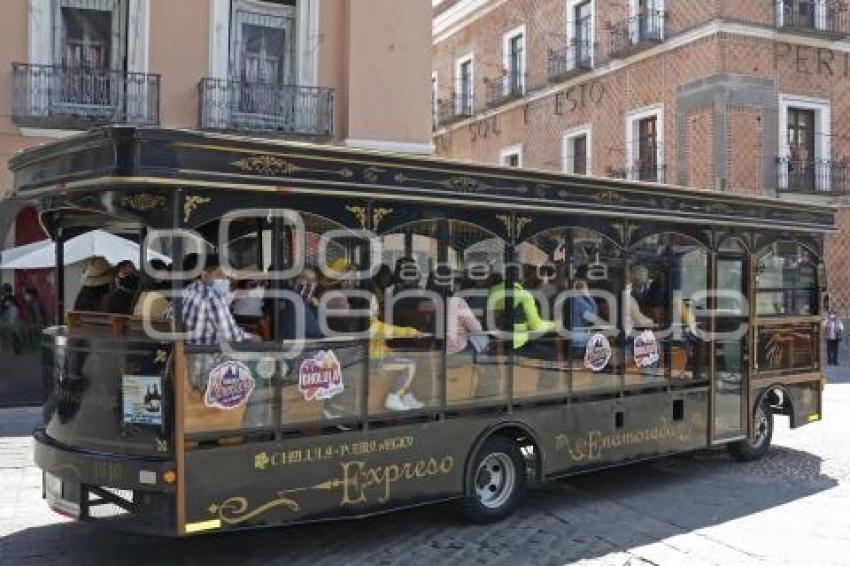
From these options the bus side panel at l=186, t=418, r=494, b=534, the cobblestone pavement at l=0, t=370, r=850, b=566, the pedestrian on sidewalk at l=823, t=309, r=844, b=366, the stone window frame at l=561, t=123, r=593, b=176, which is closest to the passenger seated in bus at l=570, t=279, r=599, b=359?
the bus side panel at l=186, t=418, r=494, b=534

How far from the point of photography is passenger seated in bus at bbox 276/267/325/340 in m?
6.37

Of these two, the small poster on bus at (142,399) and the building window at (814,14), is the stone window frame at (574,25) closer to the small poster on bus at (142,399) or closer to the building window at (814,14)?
the building window at (814,14)

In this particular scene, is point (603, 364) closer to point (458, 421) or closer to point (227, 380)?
point (458, 421)

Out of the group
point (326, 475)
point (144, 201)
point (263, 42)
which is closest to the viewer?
point (144, 201)

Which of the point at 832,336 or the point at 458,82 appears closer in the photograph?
the point at 832,336

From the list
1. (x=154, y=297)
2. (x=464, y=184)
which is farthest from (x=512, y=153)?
(x=154, y=297)

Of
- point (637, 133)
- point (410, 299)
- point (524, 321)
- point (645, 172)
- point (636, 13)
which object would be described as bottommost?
point (524, 321)

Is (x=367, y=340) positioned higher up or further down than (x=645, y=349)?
higher up

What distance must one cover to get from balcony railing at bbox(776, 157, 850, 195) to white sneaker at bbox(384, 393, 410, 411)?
62.7 feet

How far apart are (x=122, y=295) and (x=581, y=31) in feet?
78.6

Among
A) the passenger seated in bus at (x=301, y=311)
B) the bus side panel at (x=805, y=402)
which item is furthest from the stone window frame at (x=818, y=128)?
the passenger seated in bus at (x=301, y=311)

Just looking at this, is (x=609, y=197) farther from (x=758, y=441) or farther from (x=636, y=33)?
(x=636, y=33)

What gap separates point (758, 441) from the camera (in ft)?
33.8

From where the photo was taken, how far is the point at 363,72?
17516 millimetres
